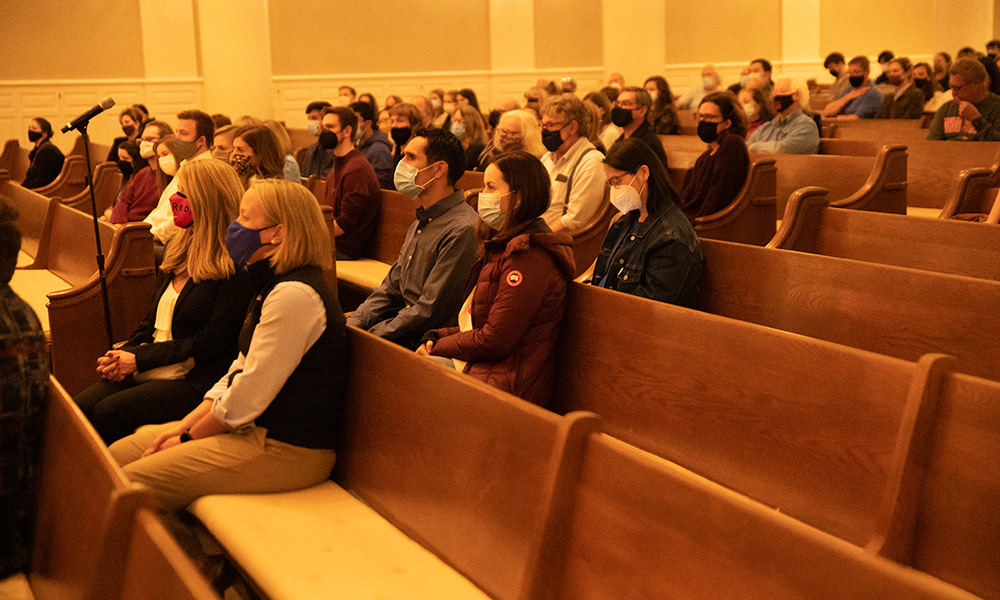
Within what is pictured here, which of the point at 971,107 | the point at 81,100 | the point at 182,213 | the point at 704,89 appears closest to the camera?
the point at 182,213

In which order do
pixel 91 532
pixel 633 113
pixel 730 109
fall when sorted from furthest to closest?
1. pixel 633 113
2. pixel 730 109
3. pixel 91 532

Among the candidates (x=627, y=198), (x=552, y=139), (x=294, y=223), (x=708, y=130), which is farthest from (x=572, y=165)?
(x=294, y=223)

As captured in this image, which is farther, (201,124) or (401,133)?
(401,133)

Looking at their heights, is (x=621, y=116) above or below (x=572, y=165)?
above

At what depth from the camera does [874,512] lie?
237 cm

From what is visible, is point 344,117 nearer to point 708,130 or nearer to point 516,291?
point 708,130

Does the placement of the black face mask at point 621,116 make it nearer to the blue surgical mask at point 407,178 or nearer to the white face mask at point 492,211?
the blue surgical mask at point 407,178

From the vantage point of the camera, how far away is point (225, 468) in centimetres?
294

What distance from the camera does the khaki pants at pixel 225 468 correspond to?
2924mm

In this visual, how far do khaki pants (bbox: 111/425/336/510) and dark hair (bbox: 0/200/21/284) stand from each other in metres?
0.72

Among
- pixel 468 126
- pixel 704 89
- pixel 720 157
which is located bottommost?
pixel 720 157

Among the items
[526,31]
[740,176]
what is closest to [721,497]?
[740,176]

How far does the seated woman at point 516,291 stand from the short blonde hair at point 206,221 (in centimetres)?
88

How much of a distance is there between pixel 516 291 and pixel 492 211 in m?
0.42
